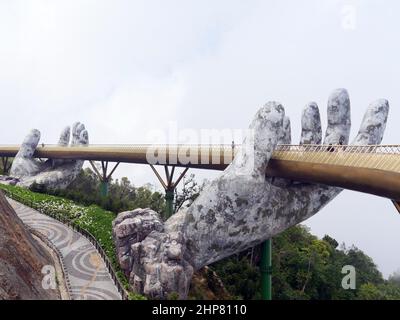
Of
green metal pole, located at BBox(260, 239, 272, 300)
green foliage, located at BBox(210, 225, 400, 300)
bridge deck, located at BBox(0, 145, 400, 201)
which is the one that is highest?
bridge deck, located at BBox(0, 145, 400, 201)

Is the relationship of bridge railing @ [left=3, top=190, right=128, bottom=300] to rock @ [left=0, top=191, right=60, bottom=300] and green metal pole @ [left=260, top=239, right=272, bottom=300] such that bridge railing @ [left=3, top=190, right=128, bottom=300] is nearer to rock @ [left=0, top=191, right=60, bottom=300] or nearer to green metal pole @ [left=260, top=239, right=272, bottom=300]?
rock @ [left=0, top=191, right=60, bottom=300]

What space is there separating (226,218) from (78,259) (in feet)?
41.9

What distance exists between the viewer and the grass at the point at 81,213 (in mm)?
30469

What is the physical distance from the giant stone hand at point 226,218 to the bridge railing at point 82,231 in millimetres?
954

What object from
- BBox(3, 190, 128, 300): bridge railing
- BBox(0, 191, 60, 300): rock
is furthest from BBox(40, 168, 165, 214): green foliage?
BBox(0, 191, 60, 300): rock

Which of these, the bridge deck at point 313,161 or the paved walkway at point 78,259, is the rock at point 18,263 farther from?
the bridge deck at point 313,161

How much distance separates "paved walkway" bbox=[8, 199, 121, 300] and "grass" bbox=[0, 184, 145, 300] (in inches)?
32.5

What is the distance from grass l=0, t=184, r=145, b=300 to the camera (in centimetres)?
3047

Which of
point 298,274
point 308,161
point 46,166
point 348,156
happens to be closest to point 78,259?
point 308,161
